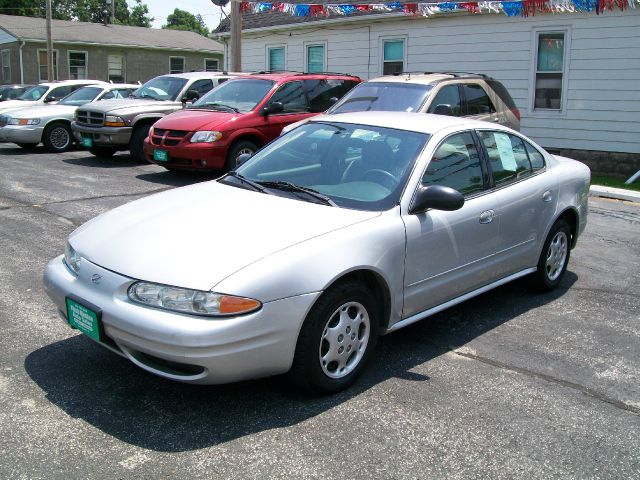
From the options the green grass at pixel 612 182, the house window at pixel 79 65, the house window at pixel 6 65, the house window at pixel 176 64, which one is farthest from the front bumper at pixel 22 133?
the house window at pixel 176 64

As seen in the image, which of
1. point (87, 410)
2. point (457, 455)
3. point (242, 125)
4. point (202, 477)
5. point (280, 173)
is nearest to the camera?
point (202, 477)

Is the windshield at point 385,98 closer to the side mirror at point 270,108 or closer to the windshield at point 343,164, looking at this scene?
the side mirror at point 270,108

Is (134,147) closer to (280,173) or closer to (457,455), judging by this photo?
(280,173)

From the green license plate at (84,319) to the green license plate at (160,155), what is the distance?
6.87m

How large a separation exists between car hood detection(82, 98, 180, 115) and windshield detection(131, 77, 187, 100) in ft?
1.07

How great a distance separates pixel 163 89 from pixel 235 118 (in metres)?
3.83

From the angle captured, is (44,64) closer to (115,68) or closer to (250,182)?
(115,68)

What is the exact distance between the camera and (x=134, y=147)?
41.7 ft

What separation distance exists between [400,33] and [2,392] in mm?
13835

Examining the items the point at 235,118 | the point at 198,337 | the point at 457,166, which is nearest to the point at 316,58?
the point at 235,118

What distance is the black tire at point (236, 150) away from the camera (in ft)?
34.4

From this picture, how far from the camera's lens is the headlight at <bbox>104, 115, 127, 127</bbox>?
12.4 m

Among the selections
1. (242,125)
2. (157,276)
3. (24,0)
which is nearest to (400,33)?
(242,125)

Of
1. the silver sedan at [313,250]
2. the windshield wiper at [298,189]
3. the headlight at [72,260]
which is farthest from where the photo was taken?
the windshield wiper at [298,189]
